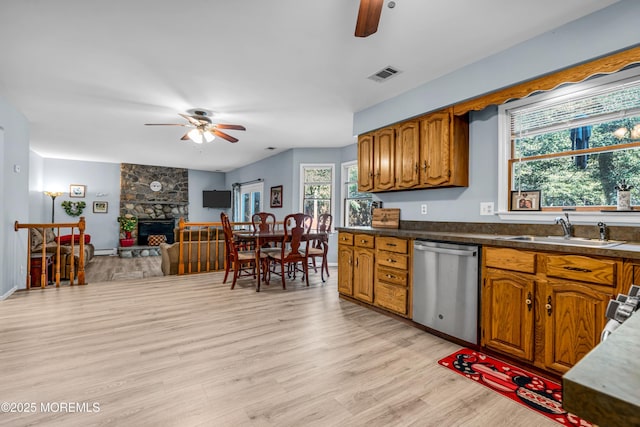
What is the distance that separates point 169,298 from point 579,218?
14.2 feet

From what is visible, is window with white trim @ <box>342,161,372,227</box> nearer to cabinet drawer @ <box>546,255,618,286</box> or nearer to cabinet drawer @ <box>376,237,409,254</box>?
cabinet drawer @ <box>376,237,409,254</box>

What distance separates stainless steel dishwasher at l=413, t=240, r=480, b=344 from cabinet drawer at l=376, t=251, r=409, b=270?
125mm

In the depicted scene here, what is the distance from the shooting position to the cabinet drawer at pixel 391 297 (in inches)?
122

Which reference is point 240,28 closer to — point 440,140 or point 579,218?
point 440,140

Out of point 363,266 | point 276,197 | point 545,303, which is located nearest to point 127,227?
point 276,197

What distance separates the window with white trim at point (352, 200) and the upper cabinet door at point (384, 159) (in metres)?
2.12

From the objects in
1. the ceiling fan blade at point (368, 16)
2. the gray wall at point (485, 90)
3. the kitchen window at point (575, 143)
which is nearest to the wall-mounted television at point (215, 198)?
the gray wall at point (485, 90)

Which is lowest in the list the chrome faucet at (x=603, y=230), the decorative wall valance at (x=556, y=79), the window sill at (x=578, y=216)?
the chrome faucet at (x=603, y=230)

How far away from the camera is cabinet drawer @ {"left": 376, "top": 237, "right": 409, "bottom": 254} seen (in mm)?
3098

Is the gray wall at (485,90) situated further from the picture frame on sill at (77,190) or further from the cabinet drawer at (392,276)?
the picture frame on sill at (77,190)

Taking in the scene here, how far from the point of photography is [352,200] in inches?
251

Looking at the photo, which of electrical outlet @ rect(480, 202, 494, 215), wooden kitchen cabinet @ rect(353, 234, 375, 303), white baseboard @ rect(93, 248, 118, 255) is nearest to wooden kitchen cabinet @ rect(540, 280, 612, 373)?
electrical outlet @ rect(480, 202, 494, 215)

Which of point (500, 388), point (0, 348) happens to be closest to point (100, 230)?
point (0, 348)

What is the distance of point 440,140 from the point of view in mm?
3180
